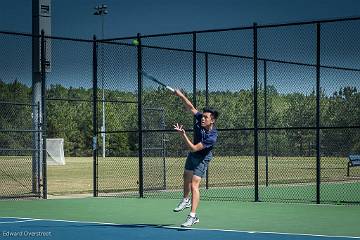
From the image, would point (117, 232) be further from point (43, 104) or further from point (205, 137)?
point (43, 104)

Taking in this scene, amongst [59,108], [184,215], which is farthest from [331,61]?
[59,108]

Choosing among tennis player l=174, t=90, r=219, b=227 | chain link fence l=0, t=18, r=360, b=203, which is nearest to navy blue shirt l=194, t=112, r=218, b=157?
tennis player l=174, t=90, r=219, b=227

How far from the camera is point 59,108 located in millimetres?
76375

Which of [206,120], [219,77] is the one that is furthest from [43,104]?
[206,120]

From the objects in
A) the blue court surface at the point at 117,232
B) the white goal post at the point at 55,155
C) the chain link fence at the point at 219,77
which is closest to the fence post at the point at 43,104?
the chain link fence at the point at 219,77

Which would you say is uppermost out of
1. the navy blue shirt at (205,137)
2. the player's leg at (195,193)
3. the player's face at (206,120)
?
the player's face at (206,120)

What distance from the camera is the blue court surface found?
11977 millimetres

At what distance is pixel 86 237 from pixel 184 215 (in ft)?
13.0

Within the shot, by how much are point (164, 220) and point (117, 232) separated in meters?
2.18

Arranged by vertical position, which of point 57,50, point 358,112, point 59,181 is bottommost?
point 59,181

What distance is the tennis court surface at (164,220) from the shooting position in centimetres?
1235

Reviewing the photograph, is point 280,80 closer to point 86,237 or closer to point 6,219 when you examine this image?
point 6,219

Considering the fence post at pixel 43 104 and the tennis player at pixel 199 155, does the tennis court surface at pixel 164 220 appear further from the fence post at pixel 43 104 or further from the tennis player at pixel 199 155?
the fence post at pixel 43 104

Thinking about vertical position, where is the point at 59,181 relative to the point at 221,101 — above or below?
below
